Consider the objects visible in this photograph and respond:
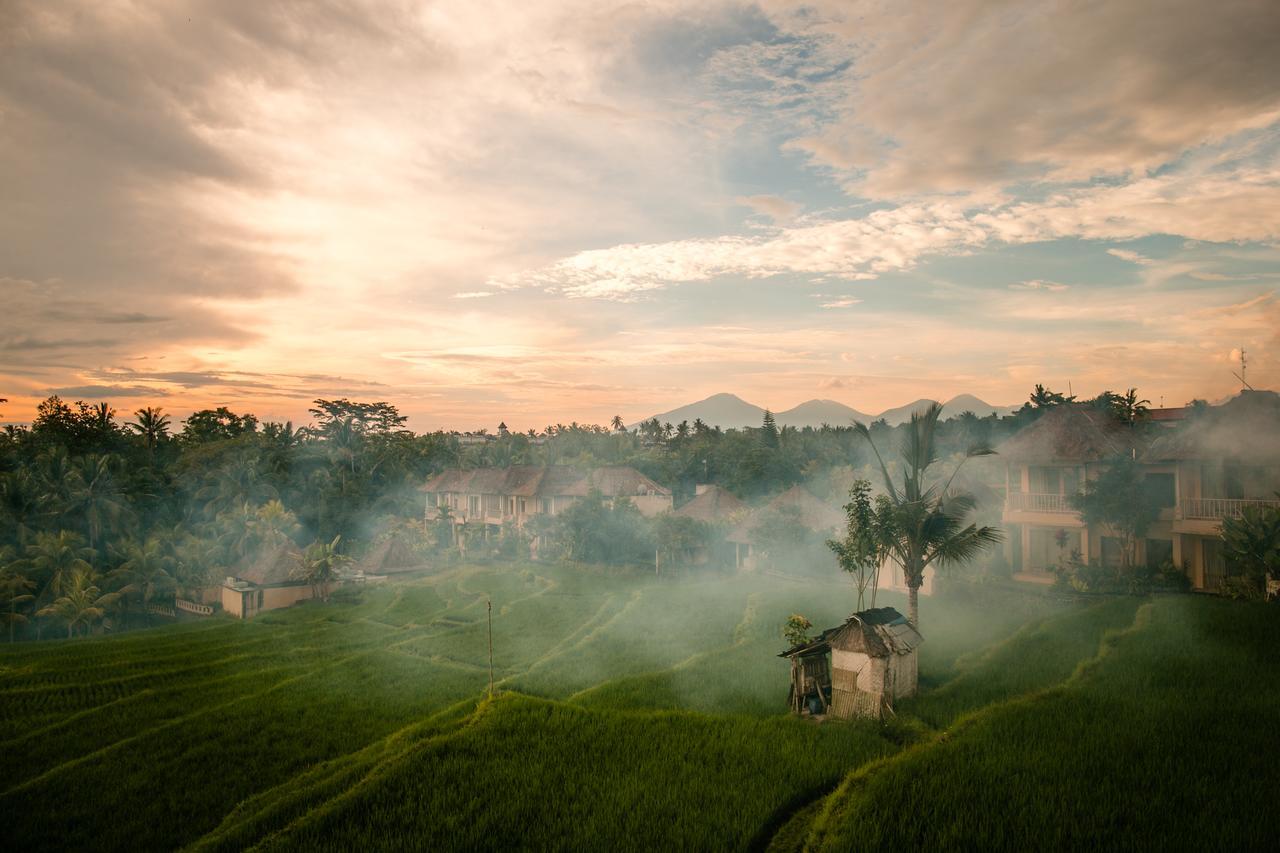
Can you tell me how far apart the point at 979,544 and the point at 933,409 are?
10.6 ft

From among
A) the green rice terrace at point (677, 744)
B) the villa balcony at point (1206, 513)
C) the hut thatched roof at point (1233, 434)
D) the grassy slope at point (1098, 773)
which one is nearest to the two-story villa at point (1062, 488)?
the villa balcony at point (1206, 513)

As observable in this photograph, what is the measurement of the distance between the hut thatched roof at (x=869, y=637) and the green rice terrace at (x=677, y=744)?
3.75 ft

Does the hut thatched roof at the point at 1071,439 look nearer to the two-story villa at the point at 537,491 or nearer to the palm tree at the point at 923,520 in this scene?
the palm tree at the point at 923,520

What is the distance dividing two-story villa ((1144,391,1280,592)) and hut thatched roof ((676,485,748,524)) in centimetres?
1912

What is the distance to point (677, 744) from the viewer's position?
12.2 m

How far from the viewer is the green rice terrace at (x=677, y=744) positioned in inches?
357

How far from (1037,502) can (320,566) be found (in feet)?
107

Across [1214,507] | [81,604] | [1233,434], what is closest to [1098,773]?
[1214,507]

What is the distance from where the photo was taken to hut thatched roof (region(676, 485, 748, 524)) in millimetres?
38188

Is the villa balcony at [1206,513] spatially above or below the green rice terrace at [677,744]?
above

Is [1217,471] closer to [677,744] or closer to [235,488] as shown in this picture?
[677,744]

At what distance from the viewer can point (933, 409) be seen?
1639 cm

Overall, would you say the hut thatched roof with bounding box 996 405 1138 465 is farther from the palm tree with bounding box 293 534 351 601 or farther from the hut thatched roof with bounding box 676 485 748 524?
the palm tree with bounding box 293 534 351 601

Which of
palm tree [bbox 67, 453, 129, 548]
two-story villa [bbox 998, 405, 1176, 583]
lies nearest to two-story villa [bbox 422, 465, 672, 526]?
palm tree [bbox 67, 453, 129, 548]
